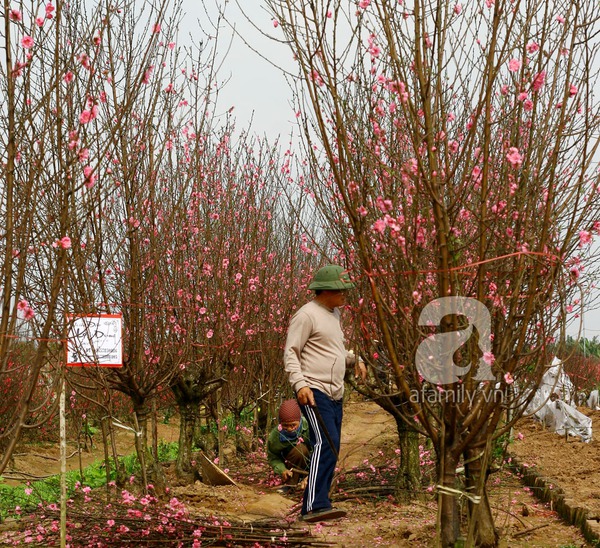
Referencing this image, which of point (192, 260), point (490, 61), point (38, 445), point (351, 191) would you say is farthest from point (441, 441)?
point (38, 445)

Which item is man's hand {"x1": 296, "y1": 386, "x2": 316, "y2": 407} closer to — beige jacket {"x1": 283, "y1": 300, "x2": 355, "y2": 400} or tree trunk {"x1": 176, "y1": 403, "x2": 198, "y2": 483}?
beige jacket {"x1": 283, "y1": 300, "x2": 355, "y2": 400}

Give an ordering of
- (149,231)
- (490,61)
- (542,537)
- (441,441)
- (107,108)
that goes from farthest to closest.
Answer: (149,231)
(107,108)
(542,537)
(441,441)
(490,61)

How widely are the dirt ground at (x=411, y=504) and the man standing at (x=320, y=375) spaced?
159mm

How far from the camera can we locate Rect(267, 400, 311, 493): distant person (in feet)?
26.1

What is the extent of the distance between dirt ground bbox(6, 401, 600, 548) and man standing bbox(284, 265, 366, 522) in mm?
159

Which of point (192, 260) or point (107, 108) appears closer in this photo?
point (107, 108)

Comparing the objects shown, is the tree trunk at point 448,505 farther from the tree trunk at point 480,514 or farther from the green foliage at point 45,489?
the green foliage at point 45,489

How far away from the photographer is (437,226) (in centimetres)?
364

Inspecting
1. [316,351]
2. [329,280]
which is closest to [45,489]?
[316,351]

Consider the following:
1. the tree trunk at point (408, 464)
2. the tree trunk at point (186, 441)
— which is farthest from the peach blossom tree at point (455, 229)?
the tree trunk at point (186, 441)

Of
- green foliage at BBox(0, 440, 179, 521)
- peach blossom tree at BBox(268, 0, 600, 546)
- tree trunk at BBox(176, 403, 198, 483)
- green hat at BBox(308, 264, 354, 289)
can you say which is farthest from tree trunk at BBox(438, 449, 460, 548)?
tree trunk at BBox(176, 403, 198, 483)

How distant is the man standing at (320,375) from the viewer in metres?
5.50

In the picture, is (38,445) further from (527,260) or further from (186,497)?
(527,260)

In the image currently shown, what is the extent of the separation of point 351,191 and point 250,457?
8.32 metres
